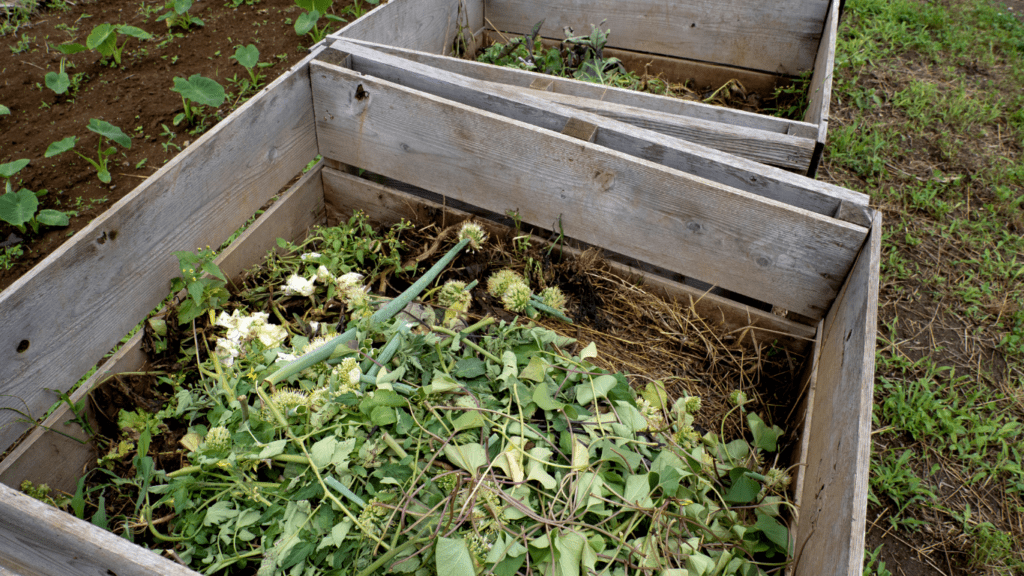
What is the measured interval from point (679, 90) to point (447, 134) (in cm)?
172

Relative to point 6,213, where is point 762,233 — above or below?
above

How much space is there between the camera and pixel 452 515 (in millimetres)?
1162

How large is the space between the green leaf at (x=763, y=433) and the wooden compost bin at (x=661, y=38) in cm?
99

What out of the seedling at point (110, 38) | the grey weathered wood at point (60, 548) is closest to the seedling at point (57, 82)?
the seedling at point (110, 38)

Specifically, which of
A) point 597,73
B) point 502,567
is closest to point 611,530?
point 502,567

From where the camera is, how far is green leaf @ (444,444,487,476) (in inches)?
51.2

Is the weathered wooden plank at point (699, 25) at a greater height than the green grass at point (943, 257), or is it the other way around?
the weathered wooden plank at point (699, 25)

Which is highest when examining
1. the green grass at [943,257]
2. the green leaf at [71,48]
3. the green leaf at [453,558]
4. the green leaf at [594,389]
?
the green leaf at [453,558]

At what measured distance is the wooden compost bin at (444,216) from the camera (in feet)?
4.35

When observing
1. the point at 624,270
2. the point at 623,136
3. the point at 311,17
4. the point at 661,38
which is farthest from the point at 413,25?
the point at 624,270

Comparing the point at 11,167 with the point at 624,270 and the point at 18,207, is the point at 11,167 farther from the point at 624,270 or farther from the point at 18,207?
the point at 624,270

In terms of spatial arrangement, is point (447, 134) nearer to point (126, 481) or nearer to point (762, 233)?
point (762, 233)

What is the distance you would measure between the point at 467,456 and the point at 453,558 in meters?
0.23

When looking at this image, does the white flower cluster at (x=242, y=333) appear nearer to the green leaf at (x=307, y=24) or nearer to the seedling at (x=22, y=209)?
the seedling at (x=22, y=209)
